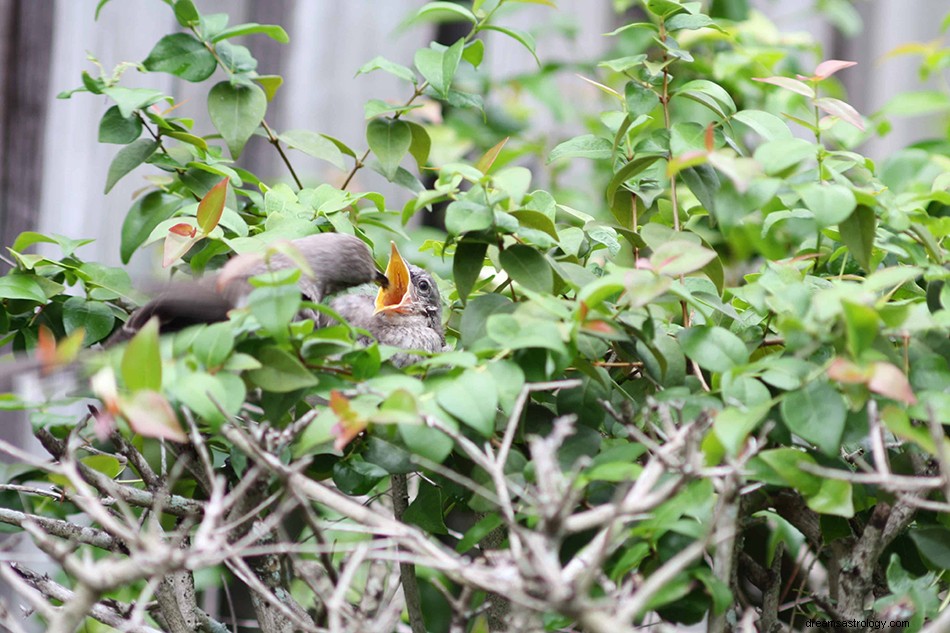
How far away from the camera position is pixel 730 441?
42.6 inches

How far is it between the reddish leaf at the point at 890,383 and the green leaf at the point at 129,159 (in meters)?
1.28

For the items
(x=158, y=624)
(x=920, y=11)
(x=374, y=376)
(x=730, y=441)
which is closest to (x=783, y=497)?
(x=730, y=441)

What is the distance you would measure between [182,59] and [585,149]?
2.44ft

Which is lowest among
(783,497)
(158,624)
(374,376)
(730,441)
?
(158,624)

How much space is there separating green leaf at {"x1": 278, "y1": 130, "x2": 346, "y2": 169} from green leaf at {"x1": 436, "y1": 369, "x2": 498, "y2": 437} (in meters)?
0.81

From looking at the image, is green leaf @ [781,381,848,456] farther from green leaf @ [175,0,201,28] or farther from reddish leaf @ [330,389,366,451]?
green leaf @ [175,0,201,28]

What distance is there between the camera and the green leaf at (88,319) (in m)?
1.66

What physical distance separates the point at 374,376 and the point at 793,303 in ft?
1.72

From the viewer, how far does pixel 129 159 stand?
5.91 feet

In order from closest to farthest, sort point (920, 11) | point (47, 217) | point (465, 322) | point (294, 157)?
point (465, 322) → point (47, 217) → point (294, 157) → point (920, 11)

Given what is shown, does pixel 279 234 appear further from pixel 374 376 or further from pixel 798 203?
pixel 798 203

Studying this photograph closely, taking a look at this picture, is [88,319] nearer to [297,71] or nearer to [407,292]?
[407,292]

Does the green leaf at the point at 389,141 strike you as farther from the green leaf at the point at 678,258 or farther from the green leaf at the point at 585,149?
the green leaf at the point at 678,258

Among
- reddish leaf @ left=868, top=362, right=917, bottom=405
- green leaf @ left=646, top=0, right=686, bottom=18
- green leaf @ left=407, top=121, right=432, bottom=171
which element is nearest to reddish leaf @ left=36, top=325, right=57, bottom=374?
green leaf @ left=407, top=121, right=432, bottom=171
